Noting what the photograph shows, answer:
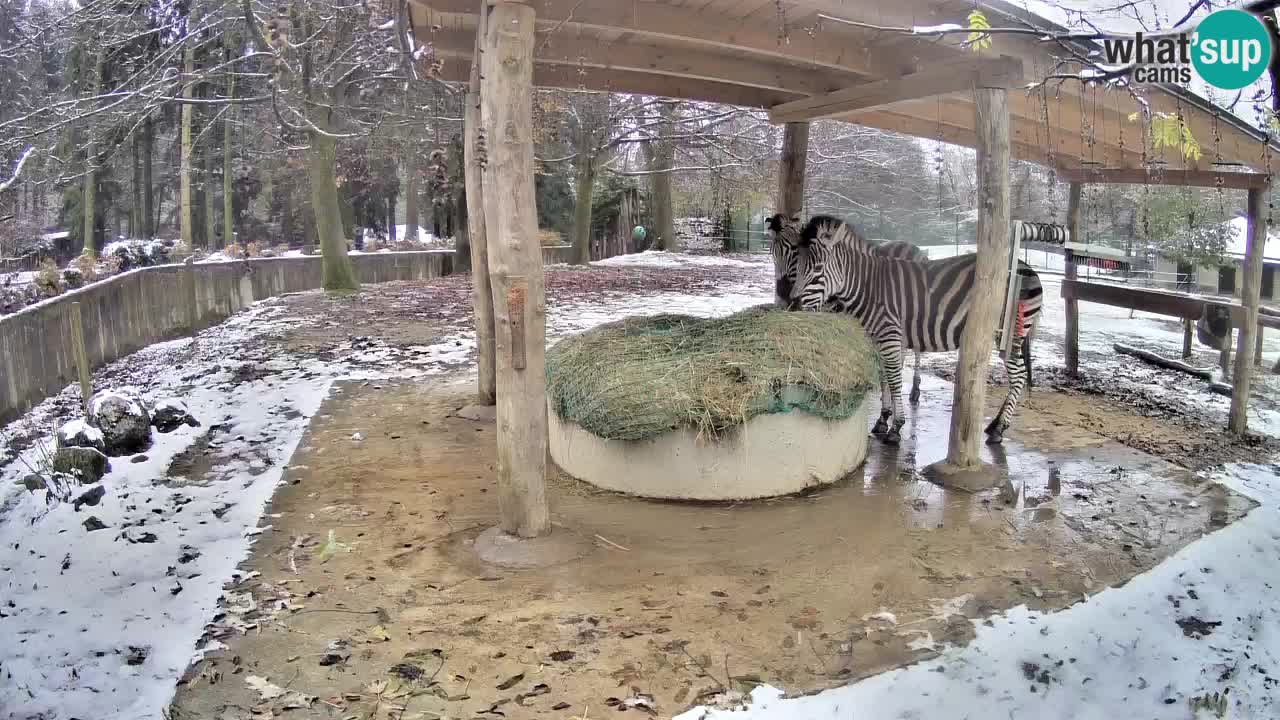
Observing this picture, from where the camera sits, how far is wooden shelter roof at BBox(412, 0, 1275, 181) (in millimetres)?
5371

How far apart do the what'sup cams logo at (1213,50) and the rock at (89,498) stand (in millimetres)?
6174

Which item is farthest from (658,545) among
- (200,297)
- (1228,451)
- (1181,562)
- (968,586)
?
(200,297)

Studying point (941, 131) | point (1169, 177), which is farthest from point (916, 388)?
point (1169, 177)

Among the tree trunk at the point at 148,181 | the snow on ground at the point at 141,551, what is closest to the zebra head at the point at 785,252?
the snow on ground at the point at 141,551

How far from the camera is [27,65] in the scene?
62.6 feet

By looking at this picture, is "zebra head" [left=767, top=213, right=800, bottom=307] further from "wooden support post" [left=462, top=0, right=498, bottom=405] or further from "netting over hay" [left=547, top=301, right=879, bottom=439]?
"wooden support post" [left=462, top=0, right=498, bottom=405]

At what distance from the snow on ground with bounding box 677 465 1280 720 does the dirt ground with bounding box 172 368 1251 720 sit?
11 cm

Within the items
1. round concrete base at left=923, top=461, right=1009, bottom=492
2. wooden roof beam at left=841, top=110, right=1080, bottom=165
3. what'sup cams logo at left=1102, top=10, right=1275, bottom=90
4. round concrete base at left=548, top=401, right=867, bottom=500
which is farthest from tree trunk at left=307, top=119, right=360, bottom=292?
what'sup cams logo at left=1102, top=10, right=1275, bottom=90

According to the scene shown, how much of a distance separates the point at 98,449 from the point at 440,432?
2464 mm

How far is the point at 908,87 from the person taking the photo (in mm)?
6473

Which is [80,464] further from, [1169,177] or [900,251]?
[1169,177]

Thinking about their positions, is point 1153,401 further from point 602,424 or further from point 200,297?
point 200,297

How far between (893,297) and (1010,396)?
1.31 m

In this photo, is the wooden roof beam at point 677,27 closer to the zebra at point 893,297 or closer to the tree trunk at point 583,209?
the zebra at point 893,297
